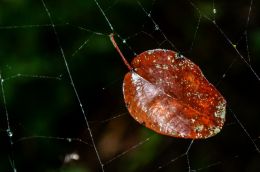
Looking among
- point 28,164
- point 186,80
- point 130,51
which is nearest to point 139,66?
point 186,80

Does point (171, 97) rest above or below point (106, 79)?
above

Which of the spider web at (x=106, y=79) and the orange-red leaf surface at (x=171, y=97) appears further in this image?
the spider web at (x=106, y=79)

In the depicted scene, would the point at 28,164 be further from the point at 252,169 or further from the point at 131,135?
the point at 252,169

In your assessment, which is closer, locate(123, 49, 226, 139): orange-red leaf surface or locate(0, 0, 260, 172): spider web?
locate(123, 49, 226, 139): orange-red leaf surface

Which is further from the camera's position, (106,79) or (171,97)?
(106,79)
